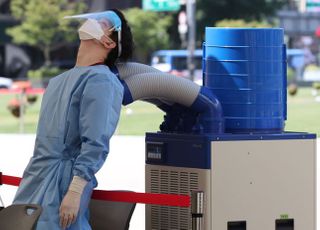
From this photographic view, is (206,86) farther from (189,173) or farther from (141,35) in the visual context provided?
(141,35)

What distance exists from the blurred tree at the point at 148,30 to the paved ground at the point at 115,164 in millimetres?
45262

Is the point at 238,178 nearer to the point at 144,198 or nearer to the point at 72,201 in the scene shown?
the point at 144,198

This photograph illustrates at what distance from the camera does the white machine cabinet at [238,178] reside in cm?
498

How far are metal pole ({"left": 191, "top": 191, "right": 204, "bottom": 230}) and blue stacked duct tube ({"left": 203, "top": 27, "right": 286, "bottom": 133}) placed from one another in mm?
557

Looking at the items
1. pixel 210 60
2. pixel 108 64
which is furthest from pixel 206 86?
pixel 108 64

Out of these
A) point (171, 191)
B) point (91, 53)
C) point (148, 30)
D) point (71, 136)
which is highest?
point (148, 30)

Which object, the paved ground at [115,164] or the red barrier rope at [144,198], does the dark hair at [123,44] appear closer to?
the red barrier rope at [144,198]

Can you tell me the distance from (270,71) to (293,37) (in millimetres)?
77876

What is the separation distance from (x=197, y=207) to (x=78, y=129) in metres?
0.83

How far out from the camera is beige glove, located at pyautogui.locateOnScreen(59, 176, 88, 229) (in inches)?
164

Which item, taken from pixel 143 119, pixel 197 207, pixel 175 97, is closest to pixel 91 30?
pixel 175 97

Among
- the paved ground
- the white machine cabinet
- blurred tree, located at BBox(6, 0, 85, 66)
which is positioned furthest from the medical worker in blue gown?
blurred tree, located at BBox(6, 0, 85, 66)

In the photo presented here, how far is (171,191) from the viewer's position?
518 centimetres

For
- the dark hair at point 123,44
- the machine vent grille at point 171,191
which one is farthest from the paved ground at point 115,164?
the dark hair at point 123,44
